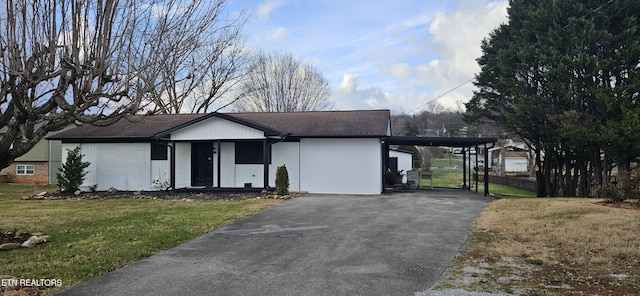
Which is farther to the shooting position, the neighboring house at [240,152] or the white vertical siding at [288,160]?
the white vertical siding at [288,160]

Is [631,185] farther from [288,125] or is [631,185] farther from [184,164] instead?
[184,164]

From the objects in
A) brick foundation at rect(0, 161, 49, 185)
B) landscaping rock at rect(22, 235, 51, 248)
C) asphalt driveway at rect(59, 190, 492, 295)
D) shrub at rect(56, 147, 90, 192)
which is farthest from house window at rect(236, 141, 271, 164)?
brick foundation at rect(0, 161, 49, 185)

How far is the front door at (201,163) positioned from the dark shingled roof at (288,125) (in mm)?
1319

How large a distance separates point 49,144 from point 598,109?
106 ft

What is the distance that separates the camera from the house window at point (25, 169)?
30.9 meters

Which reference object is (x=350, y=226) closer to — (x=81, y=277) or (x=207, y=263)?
(x=207, y=263)

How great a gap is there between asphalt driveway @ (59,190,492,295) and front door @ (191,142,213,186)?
29.0 feet

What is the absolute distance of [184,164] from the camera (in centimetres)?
1991

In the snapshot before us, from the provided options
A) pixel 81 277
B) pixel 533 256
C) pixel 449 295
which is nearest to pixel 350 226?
pixel 533 256

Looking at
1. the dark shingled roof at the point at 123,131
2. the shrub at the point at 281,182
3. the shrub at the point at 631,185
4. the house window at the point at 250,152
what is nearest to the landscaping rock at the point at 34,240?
the shrub at the point at 281,182

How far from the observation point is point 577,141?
55.5ft

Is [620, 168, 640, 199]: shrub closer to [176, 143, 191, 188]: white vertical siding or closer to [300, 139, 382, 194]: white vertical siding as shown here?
[300, 139, 382, 194]: white vertical siding

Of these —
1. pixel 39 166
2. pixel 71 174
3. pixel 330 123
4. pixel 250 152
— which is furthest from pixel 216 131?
pixel 39 166

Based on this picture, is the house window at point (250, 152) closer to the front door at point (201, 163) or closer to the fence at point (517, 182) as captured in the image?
the front door at point (201, 163)
